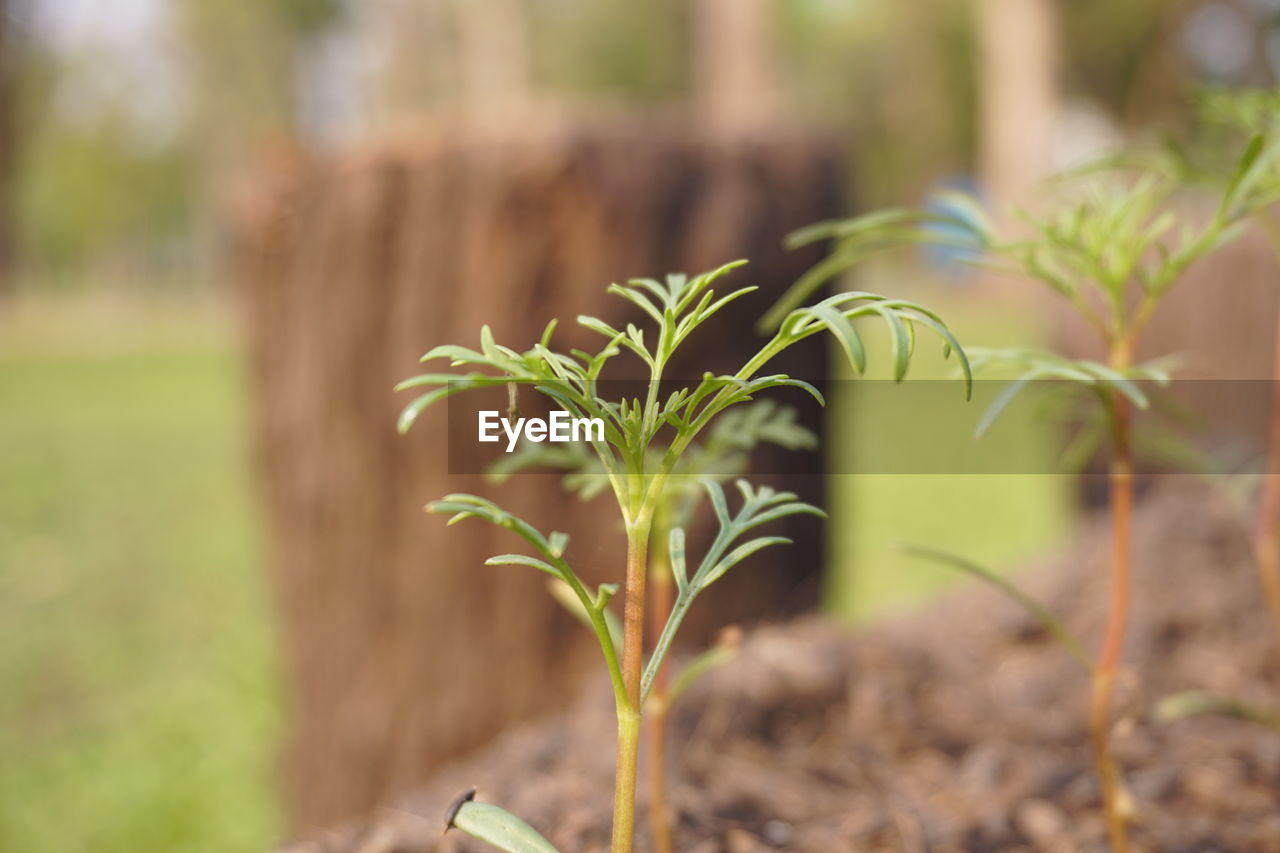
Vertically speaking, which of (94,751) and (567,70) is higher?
(567,70)

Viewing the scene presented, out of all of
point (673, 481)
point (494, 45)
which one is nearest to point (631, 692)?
point (673, 481)

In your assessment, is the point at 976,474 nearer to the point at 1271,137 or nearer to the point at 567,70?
the point at 1271,137

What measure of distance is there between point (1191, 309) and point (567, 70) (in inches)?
1034

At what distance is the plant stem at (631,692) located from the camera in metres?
0.45

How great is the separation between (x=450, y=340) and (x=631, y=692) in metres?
1.37

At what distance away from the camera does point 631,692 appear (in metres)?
0.45

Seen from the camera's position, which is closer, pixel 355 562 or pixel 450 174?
pixel 450 174

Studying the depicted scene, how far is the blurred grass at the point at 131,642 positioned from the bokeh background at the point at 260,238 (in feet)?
0.04

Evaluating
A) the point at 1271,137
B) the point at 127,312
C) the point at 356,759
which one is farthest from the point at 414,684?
the point at 127,312

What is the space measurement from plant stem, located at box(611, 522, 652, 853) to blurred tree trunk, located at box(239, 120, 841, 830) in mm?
1132

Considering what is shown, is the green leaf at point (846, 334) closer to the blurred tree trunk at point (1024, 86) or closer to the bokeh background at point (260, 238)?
the bokeh background at point (260, 238)

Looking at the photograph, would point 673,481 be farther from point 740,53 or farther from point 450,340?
point 740,53

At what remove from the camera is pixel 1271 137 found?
0.74 meters

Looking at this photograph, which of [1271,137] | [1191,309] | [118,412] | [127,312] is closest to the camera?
[1271,137]
